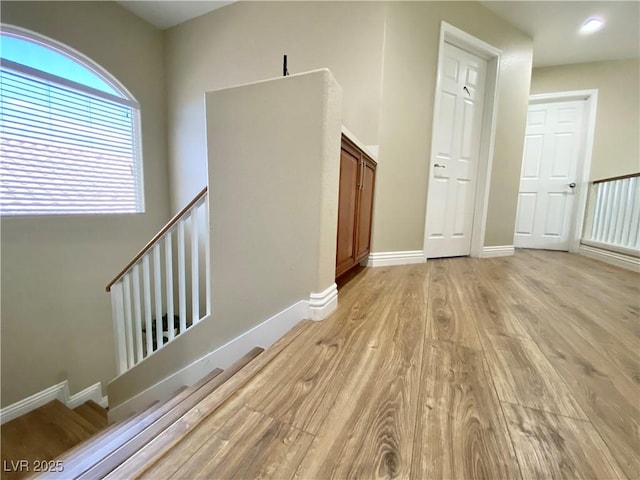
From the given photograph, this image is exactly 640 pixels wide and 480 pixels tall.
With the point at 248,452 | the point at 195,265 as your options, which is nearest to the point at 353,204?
the point at 195,265

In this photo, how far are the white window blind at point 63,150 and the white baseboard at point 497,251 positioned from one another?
4.00 m

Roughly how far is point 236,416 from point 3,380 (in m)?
2.85

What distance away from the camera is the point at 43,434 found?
6.97 ft

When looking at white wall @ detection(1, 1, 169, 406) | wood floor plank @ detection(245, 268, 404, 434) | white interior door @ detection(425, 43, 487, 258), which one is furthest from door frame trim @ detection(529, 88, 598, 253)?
white wall @ detection(1, 1, 169, 406)

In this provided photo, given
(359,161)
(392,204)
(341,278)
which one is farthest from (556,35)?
(341,278)

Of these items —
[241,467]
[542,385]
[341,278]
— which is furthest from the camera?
[341,278]

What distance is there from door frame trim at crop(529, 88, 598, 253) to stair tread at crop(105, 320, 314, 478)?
442 centimetres

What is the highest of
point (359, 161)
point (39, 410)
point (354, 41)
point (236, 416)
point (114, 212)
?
point (354, 41)

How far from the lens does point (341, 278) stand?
6.66 ft

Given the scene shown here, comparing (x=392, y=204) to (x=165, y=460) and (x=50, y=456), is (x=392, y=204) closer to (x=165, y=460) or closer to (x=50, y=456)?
(x=165, y=460)

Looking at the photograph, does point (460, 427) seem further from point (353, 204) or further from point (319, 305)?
point (353, 204)

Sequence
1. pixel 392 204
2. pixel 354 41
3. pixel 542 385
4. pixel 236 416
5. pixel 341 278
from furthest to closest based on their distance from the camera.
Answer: pixel 392 204 < pixel 354 41 < pixel 341 278 < pixel 542 385 < pixel 236 416

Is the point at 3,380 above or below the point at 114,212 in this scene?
below

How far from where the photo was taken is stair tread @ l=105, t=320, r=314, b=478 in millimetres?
565
